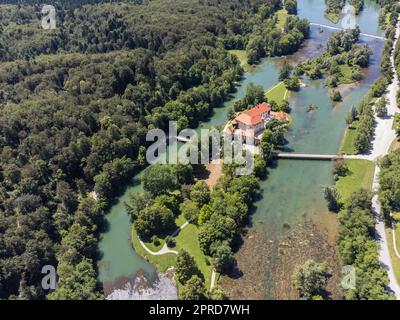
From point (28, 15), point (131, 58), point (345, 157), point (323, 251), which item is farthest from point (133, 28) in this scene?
point (323, 251)

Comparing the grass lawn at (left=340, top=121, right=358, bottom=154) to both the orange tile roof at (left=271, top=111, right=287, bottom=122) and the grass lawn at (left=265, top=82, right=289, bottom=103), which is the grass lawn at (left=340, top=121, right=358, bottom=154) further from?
the grass lawn at (left=265, top=82, right=289, bottom=103)

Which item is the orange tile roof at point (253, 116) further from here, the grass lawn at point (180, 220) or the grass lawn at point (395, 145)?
the grass lawn at point (180, 220)

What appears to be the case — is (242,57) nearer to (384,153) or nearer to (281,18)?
(281,18)

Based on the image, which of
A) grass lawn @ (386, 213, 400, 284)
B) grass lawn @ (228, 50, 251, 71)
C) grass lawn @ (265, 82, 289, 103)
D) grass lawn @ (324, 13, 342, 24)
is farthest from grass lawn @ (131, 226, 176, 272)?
grass lawn @ (324, 13, 342, 24)

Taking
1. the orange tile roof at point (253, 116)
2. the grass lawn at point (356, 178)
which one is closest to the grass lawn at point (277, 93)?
the orange tile roof at point (253, 116)

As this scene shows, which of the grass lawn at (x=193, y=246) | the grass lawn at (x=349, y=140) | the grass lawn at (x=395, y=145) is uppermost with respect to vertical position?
the grass lawn at (x=395, y=145)
